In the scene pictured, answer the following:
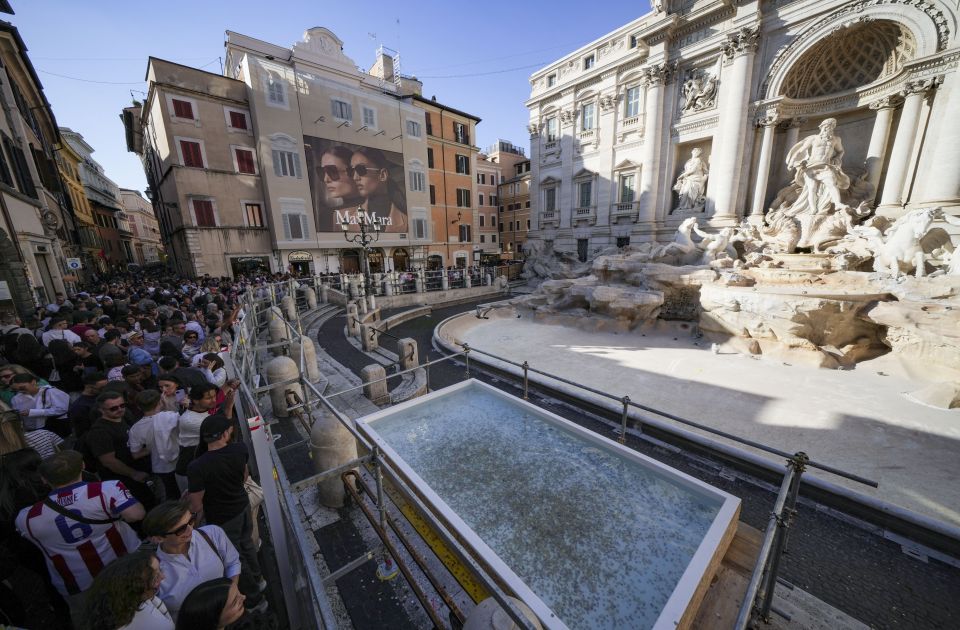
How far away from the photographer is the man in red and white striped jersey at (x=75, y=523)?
2.20m

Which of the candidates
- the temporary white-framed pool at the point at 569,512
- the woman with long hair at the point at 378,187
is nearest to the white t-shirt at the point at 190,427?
the temporary white-framed pool at the point at 569,512

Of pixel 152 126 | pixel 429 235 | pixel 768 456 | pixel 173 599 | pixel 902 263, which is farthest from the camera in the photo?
pixel 429 235

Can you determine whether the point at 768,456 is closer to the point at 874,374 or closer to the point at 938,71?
the point at 874,374

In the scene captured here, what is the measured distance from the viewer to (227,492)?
278cm

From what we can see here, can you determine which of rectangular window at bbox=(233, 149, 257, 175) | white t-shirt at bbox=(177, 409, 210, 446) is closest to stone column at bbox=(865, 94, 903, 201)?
white t-shirt at bbox=(177, 409, 210, 446)

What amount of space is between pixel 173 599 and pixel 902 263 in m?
16.8

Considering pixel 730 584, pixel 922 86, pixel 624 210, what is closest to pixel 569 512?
pixel 730 584

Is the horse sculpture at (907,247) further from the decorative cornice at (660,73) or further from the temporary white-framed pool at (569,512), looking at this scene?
the decorative cornice at (660,73)

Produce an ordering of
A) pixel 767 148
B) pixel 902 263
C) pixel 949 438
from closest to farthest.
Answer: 1. pixel 949 438
2. pixel 902 263
3. pixel 767 148

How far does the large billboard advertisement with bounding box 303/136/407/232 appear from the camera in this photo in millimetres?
22984

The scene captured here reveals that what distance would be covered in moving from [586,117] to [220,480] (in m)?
28.1

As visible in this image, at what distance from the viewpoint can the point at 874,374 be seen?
8.85m

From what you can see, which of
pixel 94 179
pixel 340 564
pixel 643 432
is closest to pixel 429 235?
pixel 643 432

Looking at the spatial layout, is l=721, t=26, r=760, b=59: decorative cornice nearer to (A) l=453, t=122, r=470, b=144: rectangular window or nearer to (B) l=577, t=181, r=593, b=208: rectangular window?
(B) l=577, t=181, r=593, b=208: rectangular window
